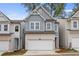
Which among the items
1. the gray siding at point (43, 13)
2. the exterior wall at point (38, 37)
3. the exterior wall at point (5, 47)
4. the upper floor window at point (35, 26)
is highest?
the gray siding at point (43, 13)

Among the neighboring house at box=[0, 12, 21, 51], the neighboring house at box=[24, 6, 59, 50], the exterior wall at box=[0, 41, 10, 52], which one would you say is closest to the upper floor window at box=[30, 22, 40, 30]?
the neighboring house at box=[24, 6, 59, 50]

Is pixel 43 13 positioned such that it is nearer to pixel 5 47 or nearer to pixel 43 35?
pixel 43 35

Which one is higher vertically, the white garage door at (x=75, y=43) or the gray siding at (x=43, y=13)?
the gray siding at (x=43, y=13)

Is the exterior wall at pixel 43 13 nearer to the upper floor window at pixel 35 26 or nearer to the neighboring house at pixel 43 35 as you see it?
the neighboring house at pixel 43 35

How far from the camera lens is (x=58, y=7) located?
67438 millimetres

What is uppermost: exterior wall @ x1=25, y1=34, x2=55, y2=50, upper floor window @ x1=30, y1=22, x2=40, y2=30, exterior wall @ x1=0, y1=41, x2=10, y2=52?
upper floor window @ x1=30, y1=22, x2=40, y2=30

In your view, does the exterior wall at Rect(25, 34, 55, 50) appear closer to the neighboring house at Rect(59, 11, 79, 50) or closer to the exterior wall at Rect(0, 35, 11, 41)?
the neighboring house at Rect(59, 11, 79, 50)

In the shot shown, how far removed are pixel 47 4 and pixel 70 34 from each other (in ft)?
2.59

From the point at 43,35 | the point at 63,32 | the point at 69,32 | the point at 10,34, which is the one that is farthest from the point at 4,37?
the point at 69,32

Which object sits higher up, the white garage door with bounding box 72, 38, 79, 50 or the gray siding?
the gray siding

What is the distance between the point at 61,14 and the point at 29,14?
66 cm

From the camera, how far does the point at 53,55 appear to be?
67.4 m

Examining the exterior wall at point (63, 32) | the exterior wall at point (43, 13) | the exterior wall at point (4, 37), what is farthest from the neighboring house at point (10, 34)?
the exterior wall at point (63, 32)

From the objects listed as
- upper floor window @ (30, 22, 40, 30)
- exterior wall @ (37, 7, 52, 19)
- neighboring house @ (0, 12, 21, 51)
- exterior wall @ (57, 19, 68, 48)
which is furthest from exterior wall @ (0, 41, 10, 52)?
exterior wall @ (57, 19, 68, 48)
